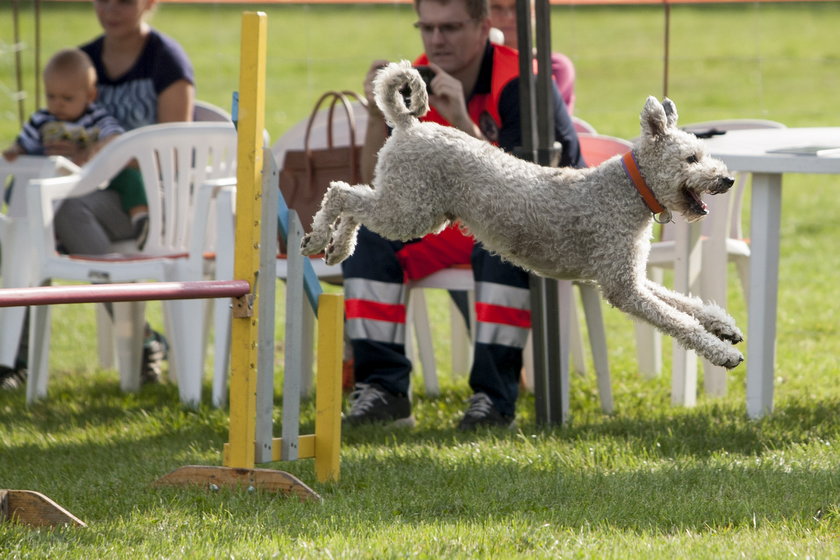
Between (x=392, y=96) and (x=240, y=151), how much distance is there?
0.83 m

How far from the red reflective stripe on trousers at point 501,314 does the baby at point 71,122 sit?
1.88m

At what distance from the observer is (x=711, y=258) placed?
503 centimetres

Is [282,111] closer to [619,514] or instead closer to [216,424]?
[216,424]

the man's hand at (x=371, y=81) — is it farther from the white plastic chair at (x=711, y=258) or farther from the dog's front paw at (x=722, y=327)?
the white plastic chair at (x=711, y=258)

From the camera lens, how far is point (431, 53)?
4438 mm

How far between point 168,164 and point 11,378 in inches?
51.5

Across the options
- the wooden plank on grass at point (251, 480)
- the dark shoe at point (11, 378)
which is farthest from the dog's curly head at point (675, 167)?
the dark shoe at point (11, 378)

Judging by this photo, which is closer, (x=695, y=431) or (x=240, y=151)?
(x=240, y=151)

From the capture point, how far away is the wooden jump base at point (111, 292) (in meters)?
2.93

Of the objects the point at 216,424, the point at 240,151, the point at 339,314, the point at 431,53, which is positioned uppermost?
the point at 431,53

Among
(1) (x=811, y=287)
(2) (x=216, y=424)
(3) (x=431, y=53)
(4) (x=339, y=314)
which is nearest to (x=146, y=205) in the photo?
(2) (x=216, y=424)

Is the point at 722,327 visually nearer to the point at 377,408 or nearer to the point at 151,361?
the point at 377,408

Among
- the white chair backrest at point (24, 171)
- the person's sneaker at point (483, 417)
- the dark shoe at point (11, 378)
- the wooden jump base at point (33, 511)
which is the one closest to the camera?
the wooden jump base at point (33, 511)

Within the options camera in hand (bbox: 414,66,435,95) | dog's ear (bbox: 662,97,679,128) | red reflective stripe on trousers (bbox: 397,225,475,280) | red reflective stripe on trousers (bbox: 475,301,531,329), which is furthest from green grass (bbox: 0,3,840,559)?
camera in hand (bbox: 414,66,435,95)
